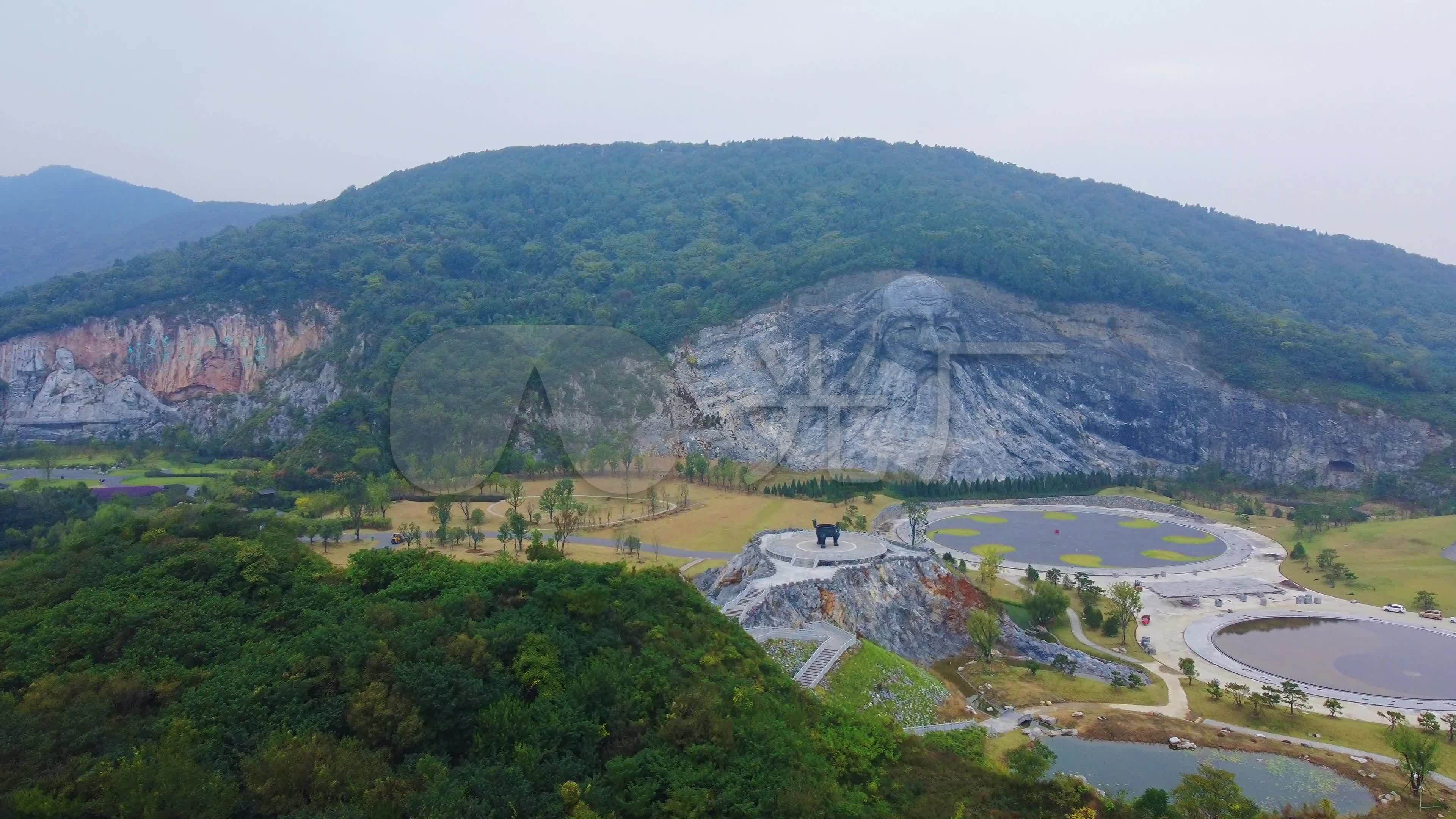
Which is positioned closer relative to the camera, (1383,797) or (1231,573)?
(1383,797)

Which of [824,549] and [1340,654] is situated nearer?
[1340,654]

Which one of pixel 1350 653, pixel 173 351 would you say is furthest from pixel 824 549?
pixel 173 351

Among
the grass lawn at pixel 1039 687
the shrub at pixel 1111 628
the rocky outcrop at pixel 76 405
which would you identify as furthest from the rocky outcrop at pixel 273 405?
the shrub at pixel 1111 628

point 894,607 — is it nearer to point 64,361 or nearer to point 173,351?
point 173,351

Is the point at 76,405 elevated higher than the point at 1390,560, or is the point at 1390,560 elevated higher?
the point at 76,405

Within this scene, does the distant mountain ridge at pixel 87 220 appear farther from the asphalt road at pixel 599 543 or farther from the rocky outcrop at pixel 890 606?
the rocky outcrop at pixel 890 606

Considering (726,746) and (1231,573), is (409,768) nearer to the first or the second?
(726,746)

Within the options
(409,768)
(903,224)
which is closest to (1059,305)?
(903,224)
